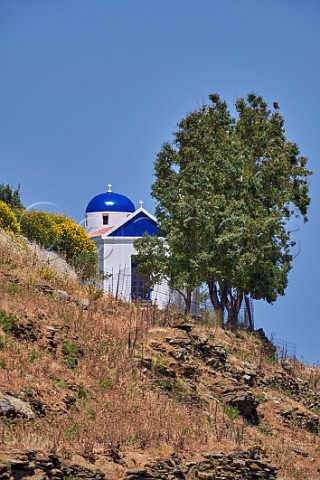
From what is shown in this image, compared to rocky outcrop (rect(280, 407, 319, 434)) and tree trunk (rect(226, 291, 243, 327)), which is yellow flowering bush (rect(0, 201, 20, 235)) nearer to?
tree trunk (rect(226, 291, 243, 327))

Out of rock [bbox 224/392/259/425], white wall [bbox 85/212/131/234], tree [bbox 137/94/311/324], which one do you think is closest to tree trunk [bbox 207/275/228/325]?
tree [bbox 137/94/311/324]

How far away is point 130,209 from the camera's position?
176ft

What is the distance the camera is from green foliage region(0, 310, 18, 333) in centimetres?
2581

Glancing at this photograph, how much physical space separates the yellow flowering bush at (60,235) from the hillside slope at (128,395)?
8346mm

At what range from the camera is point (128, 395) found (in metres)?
25.8

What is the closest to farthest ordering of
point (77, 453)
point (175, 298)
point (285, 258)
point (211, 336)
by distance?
point (77, 453)
point (211, 336)
point (285, 258)
point (175, 298)

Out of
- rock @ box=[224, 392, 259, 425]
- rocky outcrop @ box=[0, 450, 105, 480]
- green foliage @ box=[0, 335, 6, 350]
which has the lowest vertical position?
rocky outcrop @ box=[0, 450, 105, 480]

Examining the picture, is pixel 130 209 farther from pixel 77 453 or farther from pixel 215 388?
pixel 77 453

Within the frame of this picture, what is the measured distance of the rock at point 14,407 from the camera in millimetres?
21969

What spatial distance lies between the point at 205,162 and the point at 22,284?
514 inches

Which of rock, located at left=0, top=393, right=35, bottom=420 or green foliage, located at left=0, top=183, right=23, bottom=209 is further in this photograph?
green foliage, located at left=0, top=183, right=23, bottom=209

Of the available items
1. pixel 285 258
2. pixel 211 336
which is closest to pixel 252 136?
pixel 285 258

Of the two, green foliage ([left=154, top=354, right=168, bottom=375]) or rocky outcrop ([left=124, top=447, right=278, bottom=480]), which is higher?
green foliage ([left=154, top=354, right=168, bottom=375])

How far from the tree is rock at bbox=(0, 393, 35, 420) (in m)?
15.9
